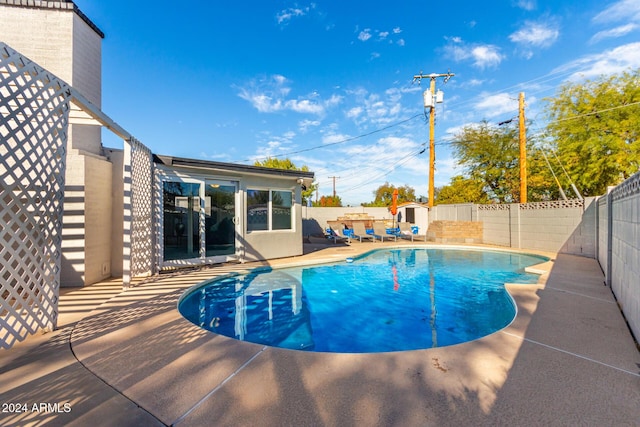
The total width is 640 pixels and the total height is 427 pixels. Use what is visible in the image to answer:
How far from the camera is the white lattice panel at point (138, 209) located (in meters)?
5.75

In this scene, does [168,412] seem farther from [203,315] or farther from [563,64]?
[563,64]

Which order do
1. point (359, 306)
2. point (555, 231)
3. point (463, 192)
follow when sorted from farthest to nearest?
point (463, 192), point (555, 231), point (359, 306)

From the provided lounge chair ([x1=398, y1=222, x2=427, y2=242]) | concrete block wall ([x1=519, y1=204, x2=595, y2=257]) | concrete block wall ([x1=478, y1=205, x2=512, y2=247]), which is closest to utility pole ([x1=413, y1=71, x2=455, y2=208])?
lounge chair ([x1=398, y1=222, x2=427, y2=242])

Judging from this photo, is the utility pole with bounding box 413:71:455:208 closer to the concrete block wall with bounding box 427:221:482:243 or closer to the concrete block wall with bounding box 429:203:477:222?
the concrete block wall with bounding box 429:203:477:222

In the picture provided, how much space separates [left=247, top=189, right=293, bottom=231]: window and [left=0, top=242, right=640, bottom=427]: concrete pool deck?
539cm

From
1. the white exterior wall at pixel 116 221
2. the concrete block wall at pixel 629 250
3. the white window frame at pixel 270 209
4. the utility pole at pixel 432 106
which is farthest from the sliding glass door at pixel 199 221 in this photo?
the utility pole at pixel 432 106

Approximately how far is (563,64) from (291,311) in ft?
61.8

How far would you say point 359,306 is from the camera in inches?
220

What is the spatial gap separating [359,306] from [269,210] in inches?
193

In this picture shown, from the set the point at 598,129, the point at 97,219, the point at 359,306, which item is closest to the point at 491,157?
the point at 598,129

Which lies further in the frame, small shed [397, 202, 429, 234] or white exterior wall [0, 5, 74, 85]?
small shed [397, 202, 429, 234]

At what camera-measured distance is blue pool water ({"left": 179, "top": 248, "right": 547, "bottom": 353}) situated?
4180 millimetres

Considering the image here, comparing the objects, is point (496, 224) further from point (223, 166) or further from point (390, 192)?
point (390, 192)

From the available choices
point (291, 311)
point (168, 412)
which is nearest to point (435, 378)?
point (168, 412)
